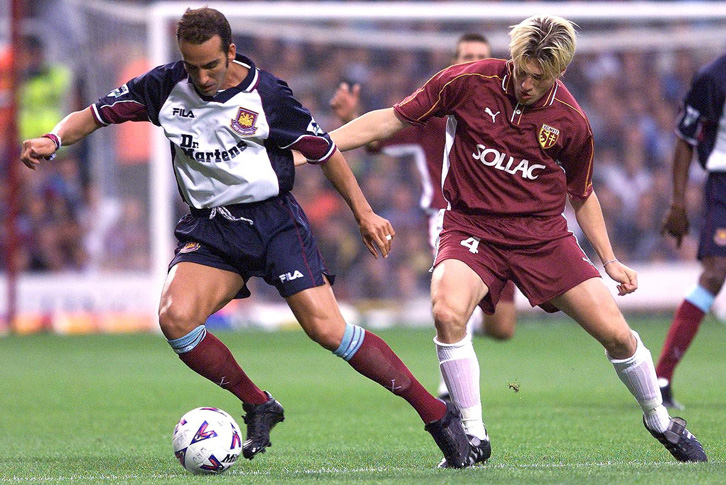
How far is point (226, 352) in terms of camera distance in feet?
18.3

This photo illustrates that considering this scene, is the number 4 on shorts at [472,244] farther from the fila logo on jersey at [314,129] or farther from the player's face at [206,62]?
the player's face at [206,62]

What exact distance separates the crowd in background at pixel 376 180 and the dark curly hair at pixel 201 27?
10.5m

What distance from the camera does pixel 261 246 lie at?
547 cm

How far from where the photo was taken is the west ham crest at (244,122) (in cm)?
530

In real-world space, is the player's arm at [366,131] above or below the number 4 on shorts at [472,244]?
above

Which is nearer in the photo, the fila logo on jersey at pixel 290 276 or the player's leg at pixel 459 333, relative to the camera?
the player's leg at pixel 459 333

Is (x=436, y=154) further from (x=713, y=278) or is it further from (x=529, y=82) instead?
(x=529, y=82)

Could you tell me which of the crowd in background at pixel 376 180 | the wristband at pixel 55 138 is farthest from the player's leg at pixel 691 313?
the crowd in background at pixel 376 180

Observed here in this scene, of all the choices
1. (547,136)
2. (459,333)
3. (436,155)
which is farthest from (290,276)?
(436,155)

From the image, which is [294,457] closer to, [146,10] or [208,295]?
[208,295]

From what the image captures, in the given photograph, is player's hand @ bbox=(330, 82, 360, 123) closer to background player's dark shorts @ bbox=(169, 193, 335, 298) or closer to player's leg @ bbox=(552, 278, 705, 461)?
background player's dark shorts @ bbox=(169, 193, 335, 298)

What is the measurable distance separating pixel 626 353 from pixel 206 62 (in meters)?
2.23

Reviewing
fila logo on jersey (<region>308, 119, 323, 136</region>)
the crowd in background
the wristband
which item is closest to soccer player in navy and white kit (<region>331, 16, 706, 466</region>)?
fila logo on jersey (<region>308, 119, 323, 136</region>)

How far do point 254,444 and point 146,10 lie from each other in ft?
39.3
